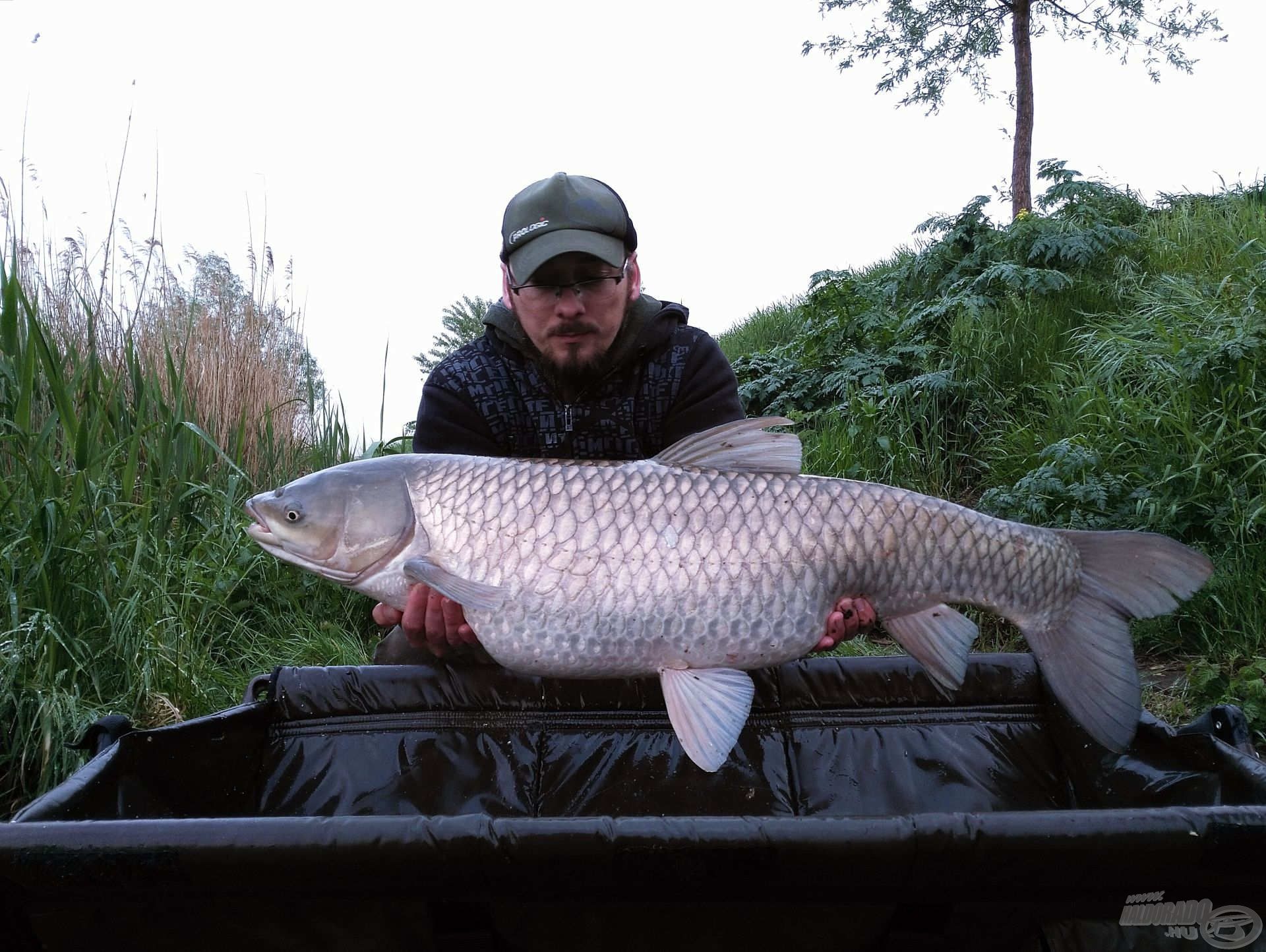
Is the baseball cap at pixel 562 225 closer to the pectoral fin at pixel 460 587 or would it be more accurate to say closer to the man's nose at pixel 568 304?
the man's nose at pixel 568 304

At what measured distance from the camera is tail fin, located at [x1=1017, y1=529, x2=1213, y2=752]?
1227mm

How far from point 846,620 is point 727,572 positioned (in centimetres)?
24

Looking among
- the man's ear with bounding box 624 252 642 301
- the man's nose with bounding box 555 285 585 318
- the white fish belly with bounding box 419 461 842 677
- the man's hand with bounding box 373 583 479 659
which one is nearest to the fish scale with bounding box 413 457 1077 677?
the white fish belly with bounding box 419 461 842 677

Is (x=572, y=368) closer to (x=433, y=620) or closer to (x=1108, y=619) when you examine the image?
(x=433, y=620)

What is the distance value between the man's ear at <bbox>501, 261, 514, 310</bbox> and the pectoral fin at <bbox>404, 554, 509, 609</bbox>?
728 millimetres

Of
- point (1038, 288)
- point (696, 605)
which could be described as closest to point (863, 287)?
point (1038, 288)

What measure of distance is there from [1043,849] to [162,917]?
2.67 feet

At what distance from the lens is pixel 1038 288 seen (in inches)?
146

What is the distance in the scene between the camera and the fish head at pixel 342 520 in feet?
4.35

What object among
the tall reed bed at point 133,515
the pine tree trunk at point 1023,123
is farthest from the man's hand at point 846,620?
the pine tree trunk at point 1023,123

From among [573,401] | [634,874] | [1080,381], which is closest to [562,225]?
[573,401]

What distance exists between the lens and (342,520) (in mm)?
1342

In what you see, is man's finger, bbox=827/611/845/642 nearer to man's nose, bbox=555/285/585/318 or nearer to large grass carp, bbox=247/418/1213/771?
large grass carp, bbox=247/418/1213/771

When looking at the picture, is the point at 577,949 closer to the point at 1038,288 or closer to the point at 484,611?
the point at 484,611
